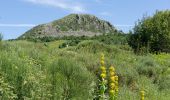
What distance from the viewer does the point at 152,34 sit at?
45.0 m

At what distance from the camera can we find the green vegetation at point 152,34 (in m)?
44.8

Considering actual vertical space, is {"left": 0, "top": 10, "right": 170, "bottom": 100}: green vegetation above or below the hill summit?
below

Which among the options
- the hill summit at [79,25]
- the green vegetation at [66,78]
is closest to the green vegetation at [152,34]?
the green vegetation at [66,78]

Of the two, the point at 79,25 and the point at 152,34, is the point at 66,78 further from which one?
the point at 79,25

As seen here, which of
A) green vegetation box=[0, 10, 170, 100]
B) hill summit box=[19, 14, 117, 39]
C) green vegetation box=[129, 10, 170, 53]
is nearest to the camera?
green vegetation box=[0, 10, 170, 100]

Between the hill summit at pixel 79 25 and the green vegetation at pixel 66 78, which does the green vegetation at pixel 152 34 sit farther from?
the hill summit at pixel 79 25

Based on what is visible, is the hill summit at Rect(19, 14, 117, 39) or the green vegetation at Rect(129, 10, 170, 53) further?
the hill summit at Rect(19, 14, 117, 39)

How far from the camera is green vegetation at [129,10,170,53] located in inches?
1766

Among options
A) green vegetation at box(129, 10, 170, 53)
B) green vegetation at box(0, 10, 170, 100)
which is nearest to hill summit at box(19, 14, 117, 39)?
green vegetation at box(129, 10, 170, 53)

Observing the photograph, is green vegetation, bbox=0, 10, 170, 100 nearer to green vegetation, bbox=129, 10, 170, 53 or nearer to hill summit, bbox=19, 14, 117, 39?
green vegetation, bbox=129, 10, 170, 53

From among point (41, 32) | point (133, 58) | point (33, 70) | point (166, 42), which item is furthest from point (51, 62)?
point (41, 32)

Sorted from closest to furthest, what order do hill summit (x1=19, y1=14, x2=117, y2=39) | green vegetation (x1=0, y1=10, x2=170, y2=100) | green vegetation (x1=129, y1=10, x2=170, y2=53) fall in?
green vegetation (x1=0, y1=10, x2=170, y2=100) < green vegetation (x1=129, y1=10, x2=170, y2=53) < hill summit (x1=19, y1=14, x2=117, y2=39)

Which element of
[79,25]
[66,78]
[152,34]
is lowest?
[66,78]

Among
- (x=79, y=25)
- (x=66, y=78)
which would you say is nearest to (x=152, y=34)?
(x=66, y=78)
